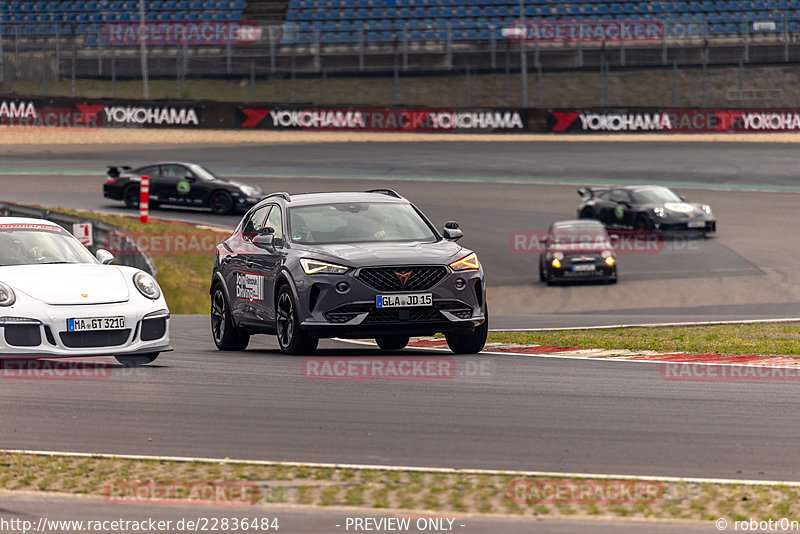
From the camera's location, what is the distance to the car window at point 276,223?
11.7 m

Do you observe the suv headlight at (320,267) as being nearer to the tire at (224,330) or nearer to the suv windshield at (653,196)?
the tire at (224,330)

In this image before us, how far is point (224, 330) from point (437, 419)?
17.4ft

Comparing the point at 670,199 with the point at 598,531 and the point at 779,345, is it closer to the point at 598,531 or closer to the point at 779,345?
the point at 779,345

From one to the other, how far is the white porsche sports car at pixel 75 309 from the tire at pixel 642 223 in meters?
21.1

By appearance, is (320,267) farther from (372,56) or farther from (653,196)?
(372,56)

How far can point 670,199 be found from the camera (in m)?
30.1

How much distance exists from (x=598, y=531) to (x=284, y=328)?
21.6ft

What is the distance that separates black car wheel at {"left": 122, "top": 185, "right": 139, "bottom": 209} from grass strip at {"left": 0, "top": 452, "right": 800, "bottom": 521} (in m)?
28.2

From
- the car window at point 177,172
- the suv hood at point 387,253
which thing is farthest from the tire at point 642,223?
the suv hood at point 387,253

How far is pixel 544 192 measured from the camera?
126 feet

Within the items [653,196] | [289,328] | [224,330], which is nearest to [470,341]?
[289,328]

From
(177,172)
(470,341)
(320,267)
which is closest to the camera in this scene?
(320,267)

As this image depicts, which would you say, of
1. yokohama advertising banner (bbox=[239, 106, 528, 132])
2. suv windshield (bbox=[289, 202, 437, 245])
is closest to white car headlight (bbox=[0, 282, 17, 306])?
suv windshield (bbox=[289, 202, 437, 245])

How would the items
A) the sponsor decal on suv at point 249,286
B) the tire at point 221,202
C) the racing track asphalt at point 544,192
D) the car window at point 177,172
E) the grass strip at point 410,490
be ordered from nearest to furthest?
1. the grass strip at point 410,490
2. the sponsor decal on suv at point 249,286
3. the racing track asphalt at point 544,192
4. the tire at point 221,202
5. the car window at point 177,172
